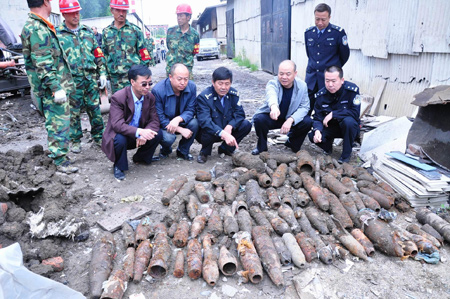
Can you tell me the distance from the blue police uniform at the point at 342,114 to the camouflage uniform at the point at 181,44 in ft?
12.8

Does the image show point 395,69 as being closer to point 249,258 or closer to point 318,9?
point 318,9

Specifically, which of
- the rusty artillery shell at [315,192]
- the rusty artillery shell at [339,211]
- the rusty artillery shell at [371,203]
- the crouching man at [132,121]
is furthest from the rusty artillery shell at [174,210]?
the rusty artillery shell at [371,203]

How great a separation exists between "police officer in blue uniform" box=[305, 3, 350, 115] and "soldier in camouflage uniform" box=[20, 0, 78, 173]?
357cm

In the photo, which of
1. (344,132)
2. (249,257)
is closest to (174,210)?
(249,257)

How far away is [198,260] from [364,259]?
52.6 inches

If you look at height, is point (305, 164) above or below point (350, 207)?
above

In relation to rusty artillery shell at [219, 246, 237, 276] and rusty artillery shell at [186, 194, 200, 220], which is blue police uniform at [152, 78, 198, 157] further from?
rusty artillery shell at [219, 246, 237, 276]

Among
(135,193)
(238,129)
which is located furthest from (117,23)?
(135,193)

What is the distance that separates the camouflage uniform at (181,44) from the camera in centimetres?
743

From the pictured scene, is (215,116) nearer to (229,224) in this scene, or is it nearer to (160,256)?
(229,224)

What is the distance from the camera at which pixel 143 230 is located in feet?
9.49

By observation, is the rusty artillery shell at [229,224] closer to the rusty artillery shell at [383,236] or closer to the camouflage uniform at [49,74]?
the rusty artillery shell at [383,236]

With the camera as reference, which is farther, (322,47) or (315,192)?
(322,47)

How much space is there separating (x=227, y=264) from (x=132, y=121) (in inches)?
95.0
